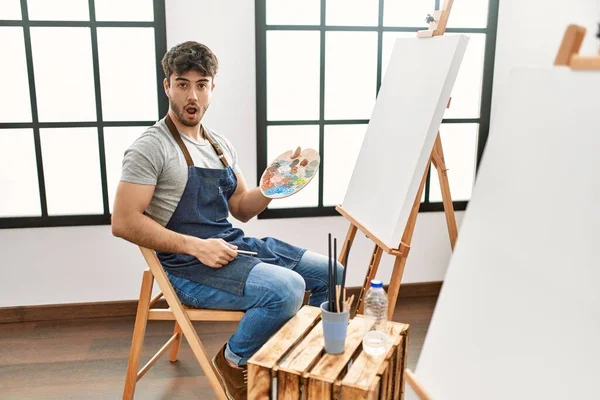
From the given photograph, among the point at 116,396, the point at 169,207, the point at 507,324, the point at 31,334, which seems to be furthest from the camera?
the point at 31,334

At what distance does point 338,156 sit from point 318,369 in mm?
1650

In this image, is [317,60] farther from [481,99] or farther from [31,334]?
[31,334]

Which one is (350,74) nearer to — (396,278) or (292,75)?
(292,75)

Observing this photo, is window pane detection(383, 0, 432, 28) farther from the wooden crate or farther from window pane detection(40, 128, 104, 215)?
the wooden crate

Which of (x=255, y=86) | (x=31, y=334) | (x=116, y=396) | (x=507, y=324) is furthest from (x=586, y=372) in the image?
(x=31, y=334)

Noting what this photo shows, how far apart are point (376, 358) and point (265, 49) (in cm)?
168

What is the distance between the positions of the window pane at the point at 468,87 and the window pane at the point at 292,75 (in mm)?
759

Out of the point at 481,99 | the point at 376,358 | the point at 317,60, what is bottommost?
the point at 376,358

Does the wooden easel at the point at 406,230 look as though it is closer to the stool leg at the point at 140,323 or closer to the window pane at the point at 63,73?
the stool leg at the point at 140,323

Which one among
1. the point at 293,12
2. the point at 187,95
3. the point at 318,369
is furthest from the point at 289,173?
the point at 293,12

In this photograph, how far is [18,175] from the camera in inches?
105

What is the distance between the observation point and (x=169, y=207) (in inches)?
74.9

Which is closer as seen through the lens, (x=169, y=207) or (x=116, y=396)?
(x=169, y=207)

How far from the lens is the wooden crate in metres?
1.40
